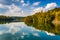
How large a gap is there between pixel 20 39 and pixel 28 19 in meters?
13.7

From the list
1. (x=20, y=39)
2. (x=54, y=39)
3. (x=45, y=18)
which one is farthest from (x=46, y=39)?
(x=45, y=18)

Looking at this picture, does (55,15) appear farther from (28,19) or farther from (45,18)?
(28,19)

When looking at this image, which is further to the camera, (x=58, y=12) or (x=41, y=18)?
(x=58, y=12)

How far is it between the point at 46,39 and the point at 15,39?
103cm

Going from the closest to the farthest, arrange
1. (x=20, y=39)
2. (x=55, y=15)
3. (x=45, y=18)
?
(x=20, y=39), (x=45, y=18), (x=55, y=15)

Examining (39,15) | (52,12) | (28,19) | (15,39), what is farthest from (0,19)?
(15,39)

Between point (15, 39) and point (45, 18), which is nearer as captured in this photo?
point (15, 39)

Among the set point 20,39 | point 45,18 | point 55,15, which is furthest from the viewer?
point 55,15

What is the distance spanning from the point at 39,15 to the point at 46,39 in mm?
12985

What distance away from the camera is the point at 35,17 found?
60.3 feet

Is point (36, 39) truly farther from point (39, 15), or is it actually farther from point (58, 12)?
point (58, 12)

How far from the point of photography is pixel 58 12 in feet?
63.3

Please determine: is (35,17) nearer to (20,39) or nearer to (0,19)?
(0,19)

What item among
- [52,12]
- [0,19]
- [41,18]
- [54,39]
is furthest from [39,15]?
[54,39]
